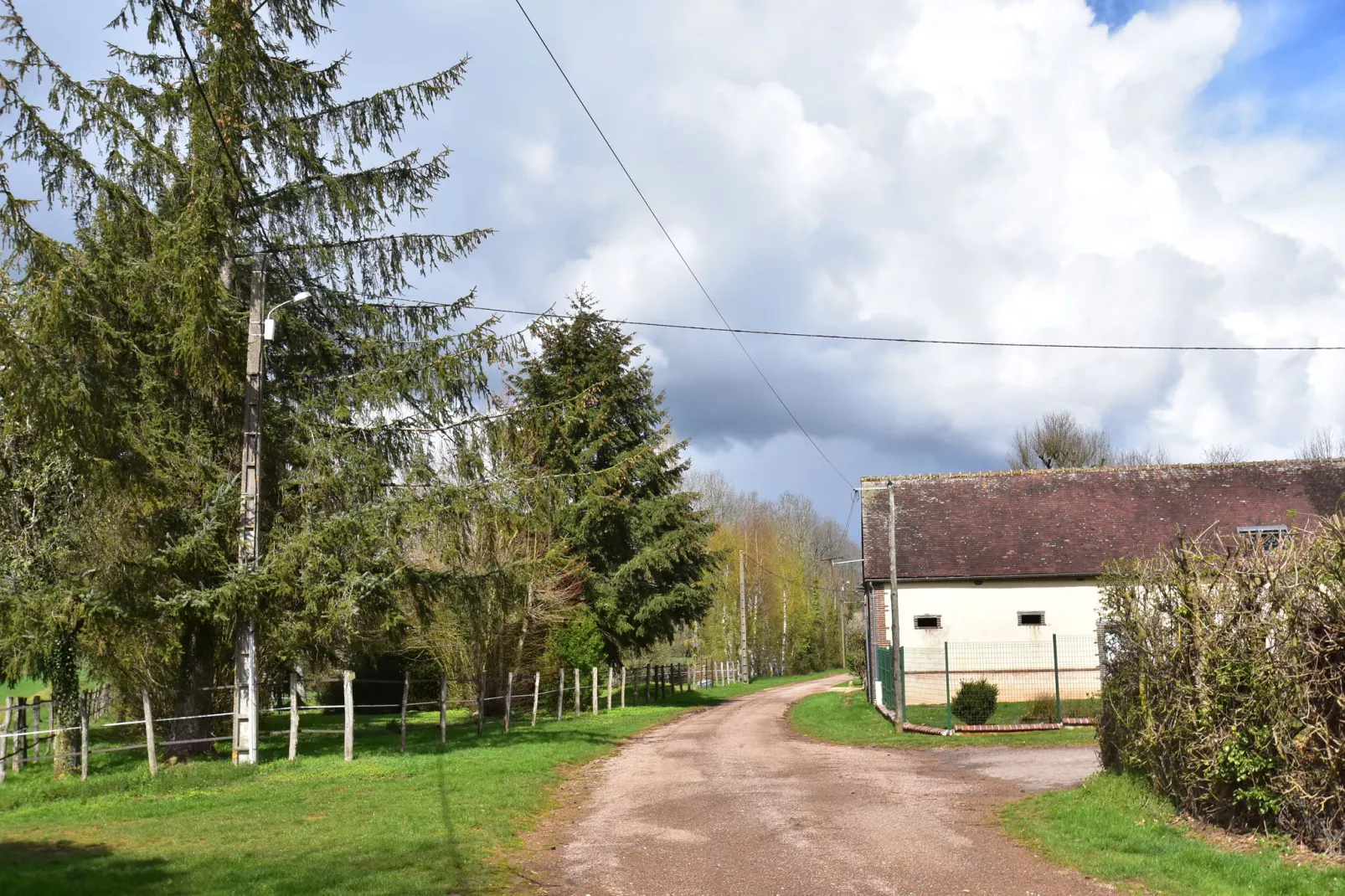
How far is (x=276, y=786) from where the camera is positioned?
504 inches

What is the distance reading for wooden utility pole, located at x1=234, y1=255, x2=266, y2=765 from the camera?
48.4ft

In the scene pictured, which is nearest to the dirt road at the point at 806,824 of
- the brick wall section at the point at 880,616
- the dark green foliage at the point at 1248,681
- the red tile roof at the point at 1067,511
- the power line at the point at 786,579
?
the dark green foliage at the point at 1248,681

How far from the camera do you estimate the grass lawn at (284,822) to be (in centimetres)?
765

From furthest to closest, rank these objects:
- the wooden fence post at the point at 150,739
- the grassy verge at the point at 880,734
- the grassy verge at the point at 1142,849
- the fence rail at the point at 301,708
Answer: the grassy verge at the point at 880,734, the fence rail at the point at 301,708, the wooden fence post at the point at 150,739, the grassy verge at the point at 1142,849

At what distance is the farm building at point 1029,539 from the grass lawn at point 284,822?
515 inches

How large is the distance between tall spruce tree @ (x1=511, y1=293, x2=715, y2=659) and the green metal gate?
25.1ft

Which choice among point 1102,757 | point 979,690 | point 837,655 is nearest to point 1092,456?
point 837,655

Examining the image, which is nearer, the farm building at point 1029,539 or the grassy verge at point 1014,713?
the grassy verge at point 1014,713

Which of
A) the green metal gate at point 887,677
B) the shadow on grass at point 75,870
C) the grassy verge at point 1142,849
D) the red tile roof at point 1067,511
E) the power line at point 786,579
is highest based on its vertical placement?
the red tile roof at point 1067,511

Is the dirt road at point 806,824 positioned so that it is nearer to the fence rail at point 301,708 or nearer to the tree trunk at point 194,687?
the fence rail at point 301,708

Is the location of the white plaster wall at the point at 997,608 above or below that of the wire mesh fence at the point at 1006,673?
above

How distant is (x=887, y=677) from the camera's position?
24.9m

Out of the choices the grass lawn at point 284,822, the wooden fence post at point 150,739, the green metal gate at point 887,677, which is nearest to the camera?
the grass lawn at point 284,822

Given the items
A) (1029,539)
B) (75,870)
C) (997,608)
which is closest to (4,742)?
(75,870)
